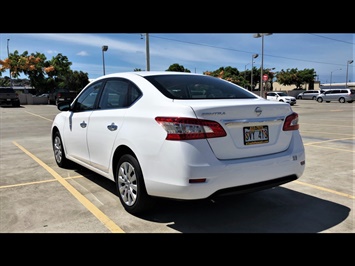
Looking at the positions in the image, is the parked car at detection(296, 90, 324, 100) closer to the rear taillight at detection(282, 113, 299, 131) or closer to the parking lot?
the parking lot

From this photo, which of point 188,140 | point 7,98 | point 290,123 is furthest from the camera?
point 7,98

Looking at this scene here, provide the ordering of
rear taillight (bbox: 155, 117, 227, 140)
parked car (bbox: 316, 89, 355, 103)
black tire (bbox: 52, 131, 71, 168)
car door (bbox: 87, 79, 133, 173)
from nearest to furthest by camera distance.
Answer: rear taillight (bbox: 155, 117, 227, 140)
car door (bbox: 87, 79, 133, 173)
black tire (bbox: 52, 131, 71, 168)
parked car (bbox: 316, 89, 355, 103)

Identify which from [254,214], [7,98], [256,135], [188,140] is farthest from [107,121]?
[7,98]

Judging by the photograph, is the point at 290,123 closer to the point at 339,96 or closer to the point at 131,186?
the point at 131,186

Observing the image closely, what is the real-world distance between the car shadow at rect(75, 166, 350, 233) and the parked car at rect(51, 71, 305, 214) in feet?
1.05

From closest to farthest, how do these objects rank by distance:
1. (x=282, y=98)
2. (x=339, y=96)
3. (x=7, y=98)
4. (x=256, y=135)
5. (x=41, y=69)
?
(x=256, y=135) < (x=7, y=98) < (x=282, y=98) < (x=339, y=96) < (x=41, y=69)

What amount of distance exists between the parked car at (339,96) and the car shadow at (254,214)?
37428 mm

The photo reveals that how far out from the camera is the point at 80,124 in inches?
184

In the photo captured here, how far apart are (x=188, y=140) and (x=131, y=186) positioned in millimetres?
1060

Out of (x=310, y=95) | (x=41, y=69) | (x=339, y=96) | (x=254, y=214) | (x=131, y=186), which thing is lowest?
(x=254, y=214)

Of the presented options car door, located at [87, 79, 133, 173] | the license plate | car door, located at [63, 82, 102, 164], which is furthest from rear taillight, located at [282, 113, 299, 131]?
car door, located at [63, 82, 102, 164]

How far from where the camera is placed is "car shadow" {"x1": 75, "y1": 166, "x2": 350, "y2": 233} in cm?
329
